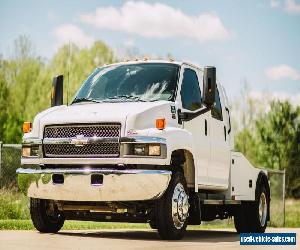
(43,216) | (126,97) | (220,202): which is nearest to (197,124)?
(126,97)

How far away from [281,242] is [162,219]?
2.05 metres

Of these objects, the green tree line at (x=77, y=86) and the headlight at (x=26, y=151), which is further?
the green tree line at (x=77, y=86)

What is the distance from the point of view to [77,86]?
161 feet

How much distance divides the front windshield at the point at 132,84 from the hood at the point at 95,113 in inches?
16.6

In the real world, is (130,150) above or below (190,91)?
below

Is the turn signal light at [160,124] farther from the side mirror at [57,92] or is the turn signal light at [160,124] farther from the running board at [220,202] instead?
the side mirror at [57,92]

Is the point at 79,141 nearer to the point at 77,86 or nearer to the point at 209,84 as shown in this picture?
the point at 209,84

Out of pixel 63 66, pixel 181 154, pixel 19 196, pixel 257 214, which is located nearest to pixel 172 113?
pixel 181 154

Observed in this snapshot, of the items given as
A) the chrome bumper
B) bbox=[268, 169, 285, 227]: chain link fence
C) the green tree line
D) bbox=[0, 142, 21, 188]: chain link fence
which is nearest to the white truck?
the chrome bumper

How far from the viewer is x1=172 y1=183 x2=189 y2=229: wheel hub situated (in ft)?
34.7

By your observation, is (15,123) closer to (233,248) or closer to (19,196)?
(19,196)

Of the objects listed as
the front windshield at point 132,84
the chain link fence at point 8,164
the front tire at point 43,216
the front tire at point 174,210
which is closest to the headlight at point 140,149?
the front tire at point 174,210

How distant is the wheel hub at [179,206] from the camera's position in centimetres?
1056

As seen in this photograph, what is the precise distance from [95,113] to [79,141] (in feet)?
1.49
